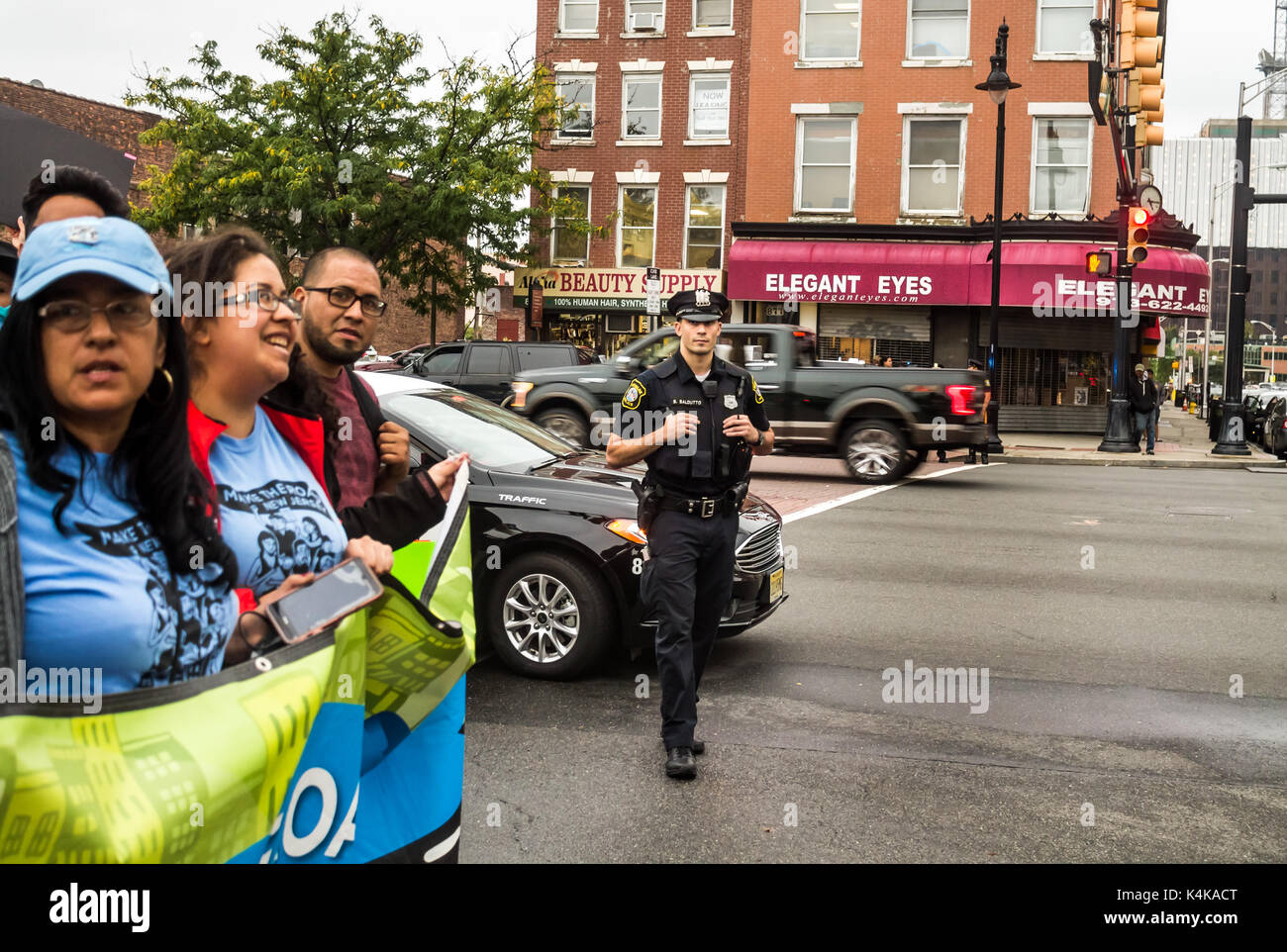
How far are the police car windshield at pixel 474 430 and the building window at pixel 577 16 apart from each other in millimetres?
26426

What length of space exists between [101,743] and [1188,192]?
16474cm

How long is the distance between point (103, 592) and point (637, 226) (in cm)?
3054

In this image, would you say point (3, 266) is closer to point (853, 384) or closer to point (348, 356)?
point (348, 356)

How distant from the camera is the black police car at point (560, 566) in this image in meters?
6.26

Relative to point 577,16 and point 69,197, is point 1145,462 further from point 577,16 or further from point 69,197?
point 69,197

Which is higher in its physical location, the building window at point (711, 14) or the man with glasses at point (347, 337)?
the building window at point (711, 14)

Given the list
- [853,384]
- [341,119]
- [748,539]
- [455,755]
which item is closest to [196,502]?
[455,755]

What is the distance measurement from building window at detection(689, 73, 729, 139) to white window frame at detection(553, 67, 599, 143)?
102 inches

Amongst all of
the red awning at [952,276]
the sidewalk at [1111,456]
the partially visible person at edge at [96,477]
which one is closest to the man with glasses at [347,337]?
the partially visible person at edge at [96,477]

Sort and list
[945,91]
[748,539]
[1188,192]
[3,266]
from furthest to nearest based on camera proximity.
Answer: [1188,192] < [945,91] < [748,539] < [3,266]

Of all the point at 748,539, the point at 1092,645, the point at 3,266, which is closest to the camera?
the point at 3,266

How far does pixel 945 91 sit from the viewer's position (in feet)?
95.0

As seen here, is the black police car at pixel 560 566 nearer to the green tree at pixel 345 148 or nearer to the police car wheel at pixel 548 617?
the police car wheel at pixel 548 617

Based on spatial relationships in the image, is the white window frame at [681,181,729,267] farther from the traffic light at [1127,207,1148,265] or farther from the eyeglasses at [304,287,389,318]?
the eyeglasses at [304,287,389,318]
